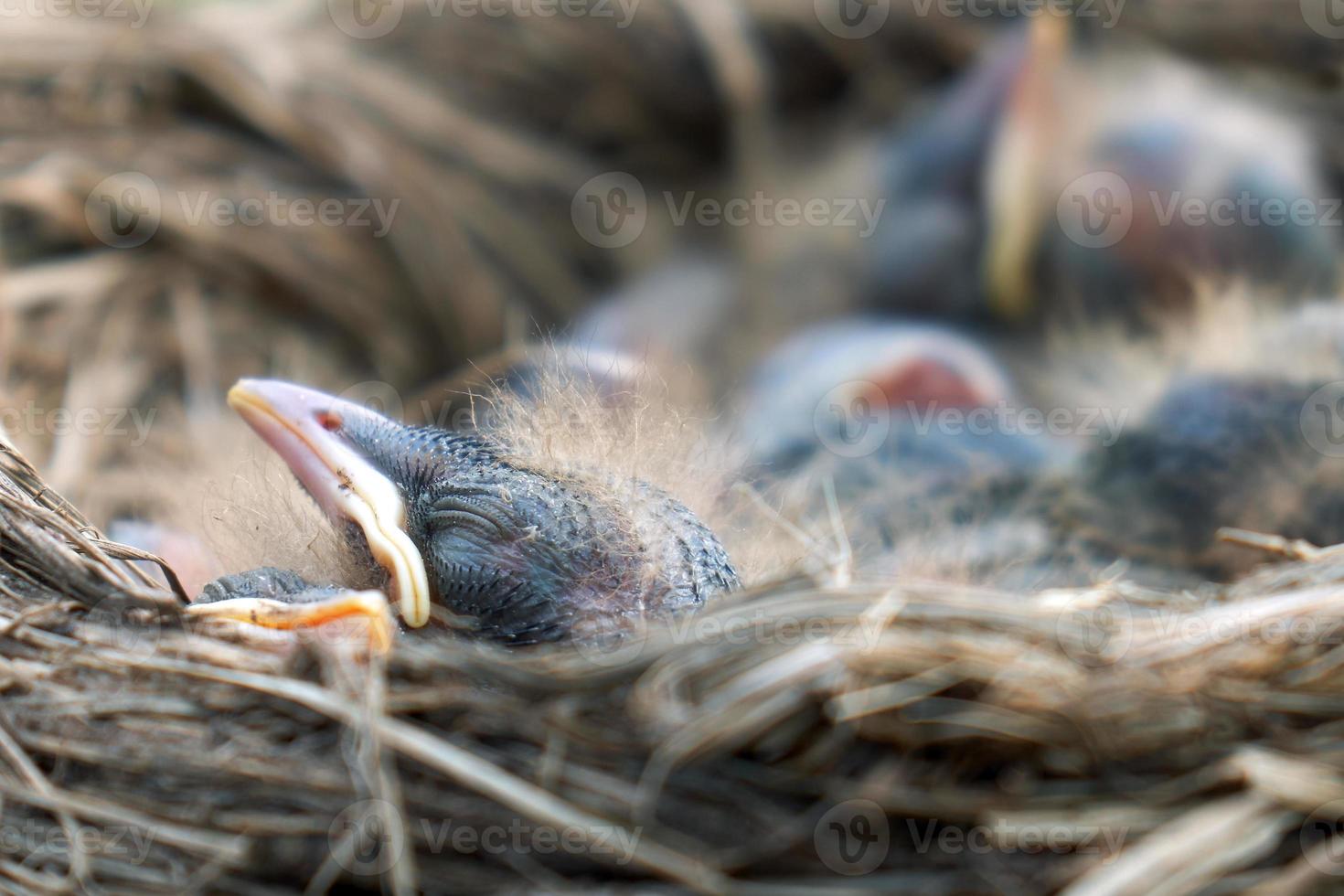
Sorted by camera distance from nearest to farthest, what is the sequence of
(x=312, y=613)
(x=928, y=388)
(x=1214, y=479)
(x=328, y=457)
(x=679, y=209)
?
(x=312, y=613) → (x=328, y=457) → (x=1214, y=479) → (x=928, y=388) → (x=679, y=209)

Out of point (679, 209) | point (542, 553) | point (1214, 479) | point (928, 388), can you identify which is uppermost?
point (679, 209)

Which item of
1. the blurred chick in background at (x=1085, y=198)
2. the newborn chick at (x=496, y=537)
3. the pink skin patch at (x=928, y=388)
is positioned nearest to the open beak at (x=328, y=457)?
the newborn chick at (x=496, y=537)

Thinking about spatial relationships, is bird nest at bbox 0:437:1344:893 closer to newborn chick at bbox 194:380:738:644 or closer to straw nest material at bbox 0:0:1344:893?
straw nest material at bbox 0:0:1344:893

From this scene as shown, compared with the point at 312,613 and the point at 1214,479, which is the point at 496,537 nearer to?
the point at 312,613

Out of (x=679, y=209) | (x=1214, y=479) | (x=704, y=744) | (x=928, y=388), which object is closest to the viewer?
(x=704, y=744)

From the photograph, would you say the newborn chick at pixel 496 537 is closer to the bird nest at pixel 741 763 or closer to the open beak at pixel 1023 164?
the bird nest at pixel 741 763

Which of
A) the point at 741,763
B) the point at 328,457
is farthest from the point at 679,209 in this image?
the point at 741,763
